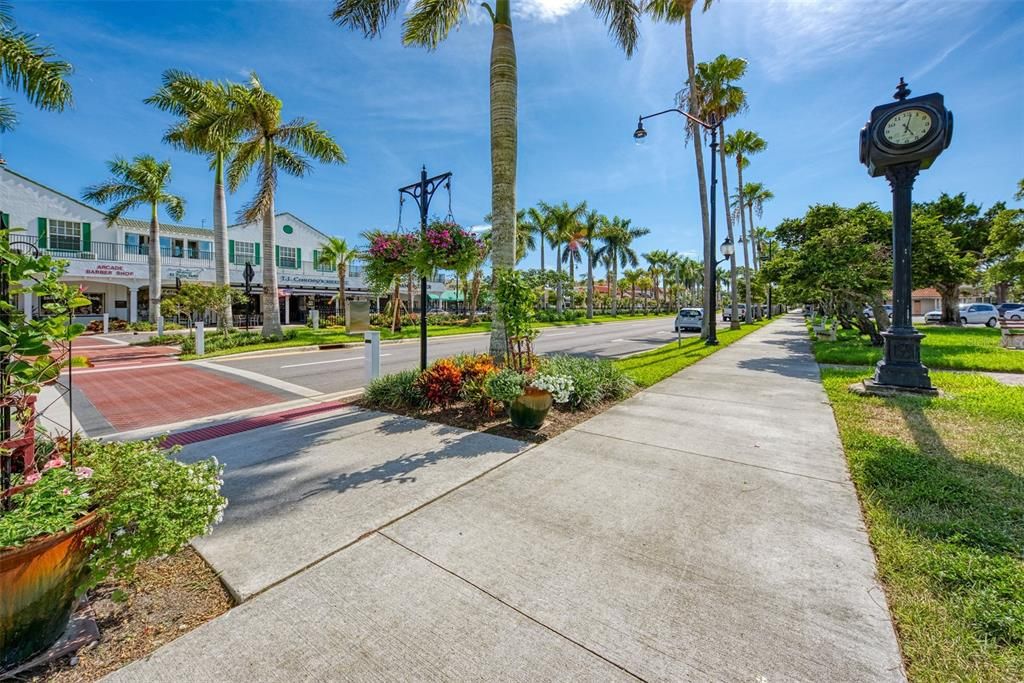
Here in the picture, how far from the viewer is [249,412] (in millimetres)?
7172

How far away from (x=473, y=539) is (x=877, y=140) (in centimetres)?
884

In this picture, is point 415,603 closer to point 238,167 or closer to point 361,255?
point 361,255

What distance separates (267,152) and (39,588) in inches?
814

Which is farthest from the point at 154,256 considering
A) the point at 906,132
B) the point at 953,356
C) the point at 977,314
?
the point at 977,314

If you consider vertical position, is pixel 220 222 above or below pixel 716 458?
above

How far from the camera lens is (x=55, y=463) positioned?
224cm

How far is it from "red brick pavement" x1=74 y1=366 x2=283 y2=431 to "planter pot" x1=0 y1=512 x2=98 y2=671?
550cm

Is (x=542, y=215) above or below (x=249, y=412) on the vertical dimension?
above

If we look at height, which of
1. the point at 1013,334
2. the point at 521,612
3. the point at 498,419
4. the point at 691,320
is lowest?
the point at 521,612

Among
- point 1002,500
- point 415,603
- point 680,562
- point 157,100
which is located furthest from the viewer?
point 157,100

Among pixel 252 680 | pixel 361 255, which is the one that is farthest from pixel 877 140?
pixel 252 680

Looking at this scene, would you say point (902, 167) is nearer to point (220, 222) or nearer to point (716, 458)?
point (716, 458)

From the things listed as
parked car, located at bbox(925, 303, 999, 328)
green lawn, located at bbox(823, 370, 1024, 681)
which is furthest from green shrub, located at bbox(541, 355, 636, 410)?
parked car, located at bbox(925, 303, 999, 328)

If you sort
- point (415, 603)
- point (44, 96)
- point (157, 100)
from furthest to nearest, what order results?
1. point (157, 100)
2. point (44, 96)
3. point (415, 603)
